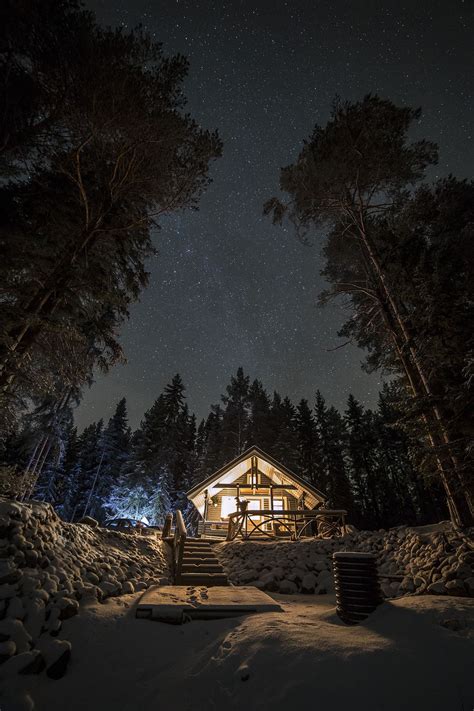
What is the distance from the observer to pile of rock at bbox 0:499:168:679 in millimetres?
2934

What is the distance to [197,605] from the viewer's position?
4.27 m

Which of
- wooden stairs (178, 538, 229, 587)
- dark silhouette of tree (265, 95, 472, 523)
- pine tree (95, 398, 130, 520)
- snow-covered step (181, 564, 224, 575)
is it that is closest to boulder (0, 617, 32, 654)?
wooden stairs (178, 538, 229, 587)

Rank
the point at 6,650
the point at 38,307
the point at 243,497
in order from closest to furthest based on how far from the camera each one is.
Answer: the point at 6,650
the point at 38,307
the point at 243,497

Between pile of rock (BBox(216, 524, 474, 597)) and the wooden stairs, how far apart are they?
41.1 inches

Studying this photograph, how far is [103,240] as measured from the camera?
8.93 m

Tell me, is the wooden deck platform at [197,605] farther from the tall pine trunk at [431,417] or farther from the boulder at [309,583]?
the tall pine trunk at [431,417]

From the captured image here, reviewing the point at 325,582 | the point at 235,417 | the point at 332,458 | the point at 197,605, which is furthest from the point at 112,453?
the point at 197,605

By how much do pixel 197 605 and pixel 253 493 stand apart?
15.3 meters

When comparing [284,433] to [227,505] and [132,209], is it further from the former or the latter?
[132,209]

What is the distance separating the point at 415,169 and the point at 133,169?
990cm

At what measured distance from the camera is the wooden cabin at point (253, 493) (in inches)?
638

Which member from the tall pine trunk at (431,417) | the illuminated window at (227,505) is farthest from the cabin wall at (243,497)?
the tall pine trunk at (431,417)

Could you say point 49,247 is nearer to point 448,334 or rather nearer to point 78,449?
point 448,334

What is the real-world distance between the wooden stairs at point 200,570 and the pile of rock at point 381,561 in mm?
1044
